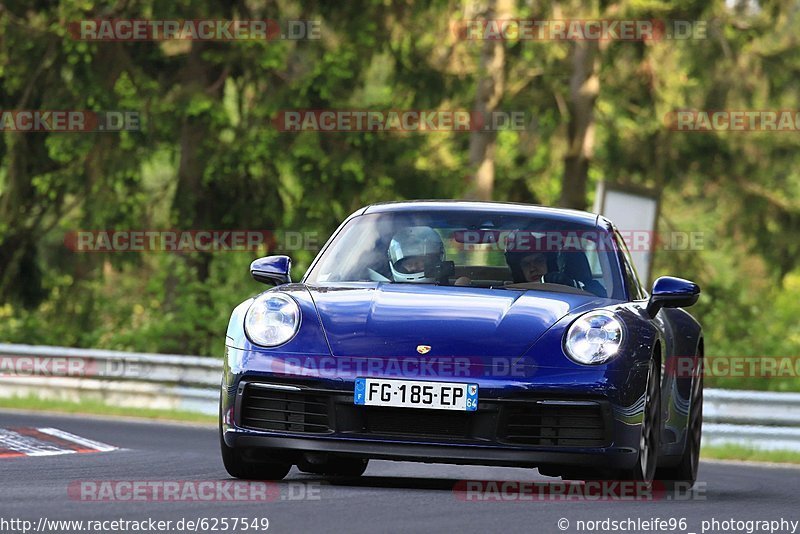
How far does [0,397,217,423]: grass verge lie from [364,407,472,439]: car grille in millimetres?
9808

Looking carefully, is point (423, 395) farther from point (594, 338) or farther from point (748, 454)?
point (748, 454)

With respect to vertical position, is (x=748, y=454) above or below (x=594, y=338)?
below

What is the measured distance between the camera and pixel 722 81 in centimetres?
3073

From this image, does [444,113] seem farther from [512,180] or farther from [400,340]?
[400,340]

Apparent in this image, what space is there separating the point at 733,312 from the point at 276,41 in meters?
10.3

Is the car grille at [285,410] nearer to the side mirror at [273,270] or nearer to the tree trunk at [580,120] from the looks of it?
the side mirror at [273,270]

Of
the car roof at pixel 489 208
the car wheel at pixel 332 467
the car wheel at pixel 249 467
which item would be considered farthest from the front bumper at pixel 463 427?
the car roof at pixel 489 208

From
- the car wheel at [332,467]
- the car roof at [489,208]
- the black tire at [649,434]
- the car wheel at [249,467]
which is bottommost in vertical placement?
the car wheel at [332,467]

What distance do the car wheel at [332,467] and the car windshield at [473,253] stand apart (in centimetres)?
101

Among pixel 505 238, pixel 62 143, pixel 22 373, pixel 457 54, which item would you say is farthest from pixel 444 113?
pixel 505 238

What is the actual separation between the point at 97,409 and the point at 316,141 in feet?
23.7

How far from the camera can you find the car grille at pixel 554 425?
26.3 feet

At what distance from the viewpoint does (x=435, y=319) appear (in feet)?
27.2

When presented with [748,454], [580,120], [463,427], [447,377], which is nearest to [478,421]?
[463,427]
